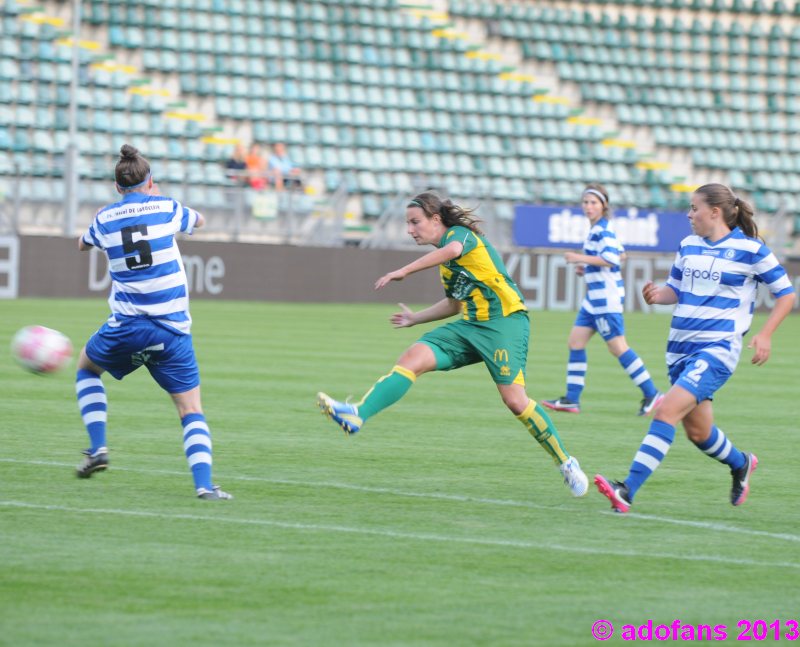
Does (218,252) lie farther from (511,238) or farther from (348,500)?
(348,500)

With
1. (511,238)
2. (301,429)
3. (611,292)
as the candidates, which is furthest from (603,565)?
(511,238)

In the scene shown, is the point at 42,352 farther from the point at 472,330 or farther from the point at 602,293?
the point at 602,293

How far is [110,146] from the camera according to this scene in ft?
105

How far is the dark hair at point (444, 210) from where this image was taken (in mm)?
8969

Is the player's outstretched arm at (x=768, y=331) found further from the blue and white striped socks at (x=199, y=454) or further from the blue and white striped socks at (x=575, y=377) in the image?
the blue and white striped socks at (x=575, y=377)

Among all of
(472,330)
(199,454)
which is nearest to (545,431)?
(472,330)

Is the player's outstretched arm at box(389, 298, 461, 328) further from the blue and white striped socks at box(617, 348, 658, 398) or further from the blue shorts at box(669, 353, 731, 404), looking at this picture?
the blue and white striped socks at box(617, 348, 658, 398)

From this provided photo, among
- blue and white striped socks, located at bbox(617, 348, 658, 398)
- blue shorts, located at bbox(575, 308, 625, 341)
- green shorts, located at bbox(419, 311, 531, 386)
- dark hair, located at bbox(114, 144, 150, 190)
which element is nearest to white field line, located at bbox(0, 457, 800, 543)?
green shorts, located at bbox(419, 311, 531, 386)

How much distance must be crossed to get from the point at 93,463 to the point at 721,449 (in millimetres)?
3613

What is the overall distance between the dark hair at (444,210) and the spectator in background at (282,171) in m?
22.5

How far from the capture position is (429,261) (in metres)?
8.53

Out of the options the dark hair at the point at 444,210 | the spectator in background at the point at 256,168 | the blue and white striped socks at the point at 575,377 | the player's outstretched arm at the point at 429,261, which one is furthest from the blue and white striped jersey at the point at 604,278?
the spectator in background at the point at 256,168

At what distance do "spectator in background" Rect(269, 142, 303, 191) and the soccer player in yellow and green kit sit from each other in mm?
22572

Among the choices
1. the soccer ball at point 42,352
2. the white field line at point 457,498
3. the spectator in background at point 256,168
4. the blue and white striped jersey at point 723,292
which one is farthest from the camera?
the spectator in background at point 256,168
